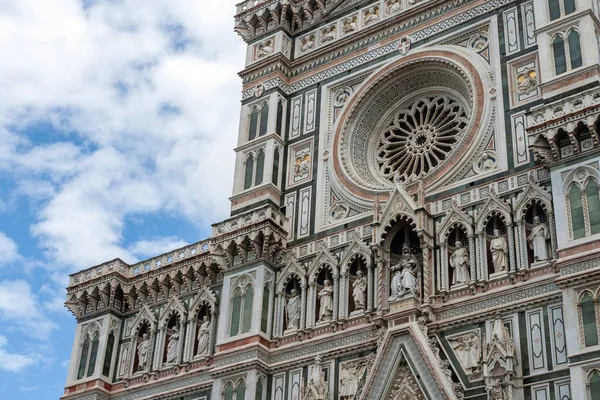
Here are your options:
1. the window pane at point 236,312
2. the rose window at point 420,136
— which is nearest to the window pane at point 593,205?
the rose window at point 420,136

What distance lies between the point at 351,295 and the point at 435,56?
6.11 metres

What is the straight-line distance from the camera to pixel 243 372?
22562 millimetres

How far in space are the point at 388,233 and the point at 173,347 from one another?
20.4 feet

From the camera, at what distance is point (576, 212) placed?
765 inches

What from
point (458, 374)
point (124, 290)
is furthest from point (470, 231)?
point (124, 290)

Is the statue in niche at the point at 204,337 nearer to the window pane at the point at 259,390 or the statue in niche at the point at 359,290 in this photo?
the window pane at the point at 259,390

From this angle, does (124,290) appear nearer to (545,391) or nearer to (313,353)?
(313,353)

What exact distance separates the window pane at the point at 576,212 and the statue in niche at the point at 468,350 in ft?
9.04

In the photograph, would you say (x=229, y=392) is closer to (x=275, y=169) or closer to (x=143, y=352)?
(x=143, y=352)

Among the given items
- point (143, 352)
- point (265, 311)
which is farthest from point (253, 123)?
point (143, 352)

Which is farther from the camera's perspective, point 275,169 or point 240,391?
point 275,169

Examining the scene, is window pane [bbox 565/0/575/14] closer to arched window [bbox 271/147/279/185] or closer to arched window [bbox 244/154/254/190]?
arched window [bbox 271/147/279/185]

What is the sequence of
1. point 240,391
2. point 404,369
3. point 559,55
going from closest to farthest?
point 404,369, point 559,55, point 240,391

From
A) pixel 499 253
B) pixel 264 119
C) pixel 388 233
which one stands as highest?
pixel 264 119
